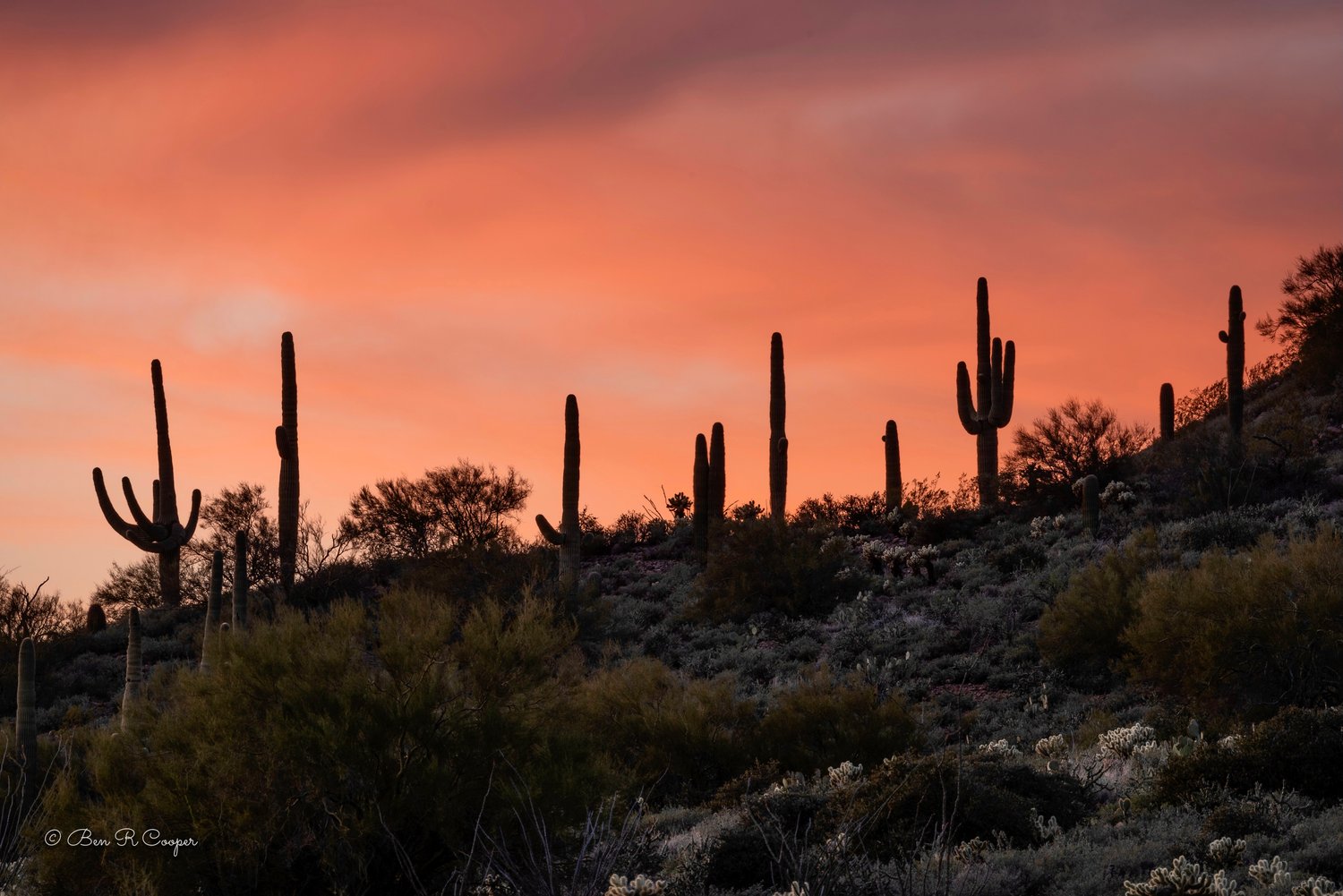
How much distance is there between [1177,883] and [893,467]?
102 ft

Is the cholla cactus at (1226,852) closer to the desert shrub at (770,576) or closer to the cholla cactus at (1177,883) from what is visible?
the cholla cactus at (1177,883)

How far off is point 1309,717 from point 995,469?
80.2ft

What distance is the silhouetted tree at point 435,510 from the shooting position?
143ft

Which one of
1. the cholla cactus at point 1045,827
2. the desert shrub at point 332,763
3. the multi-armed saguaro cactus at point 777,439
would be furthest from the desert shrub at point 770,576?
the desert shrub at point 332,763

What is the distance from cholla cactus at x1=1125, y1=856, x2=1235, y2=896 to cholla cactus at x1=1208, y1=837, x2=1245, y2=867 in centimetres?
75

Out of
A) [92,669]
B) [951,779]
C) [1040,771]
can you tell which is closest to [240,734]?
[951,779]

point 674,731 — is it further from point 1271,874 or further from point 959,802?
point 1271,874

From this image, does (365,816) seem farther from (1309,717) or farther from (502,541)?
(502,541)

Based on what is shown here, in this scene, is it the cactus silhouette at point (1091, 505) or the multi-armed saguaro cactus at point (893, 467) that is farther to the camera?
the multi-armed saguaro cactus at point (893, 467)

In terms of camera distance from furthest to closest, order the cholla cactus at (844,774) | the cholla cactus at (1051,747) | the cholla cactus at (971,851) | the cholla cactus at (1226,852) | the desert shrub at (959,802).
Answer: the cholla cactus at (1051,747), the cholla cactus at (844,774), the desert shrub at (959,802), the cholla cactus at (971,851), the cholla cactus at (1226,852)

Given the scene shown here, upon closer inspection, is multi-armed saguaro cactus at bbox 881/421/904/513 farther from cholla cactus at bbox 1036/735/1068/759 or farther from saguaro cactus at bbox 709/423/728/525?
cholla cactus at bbox 1036/735/1068/759

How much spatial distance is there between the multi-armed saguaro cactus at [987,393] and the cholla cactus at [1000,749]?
19.5 m

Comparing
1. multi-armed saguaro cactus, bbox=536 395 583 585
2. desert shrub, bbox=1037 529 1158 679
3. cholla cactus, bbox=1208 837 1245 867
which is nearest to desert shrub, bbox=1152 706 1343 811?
cholla cactus, bbox=1208 837 1245 867

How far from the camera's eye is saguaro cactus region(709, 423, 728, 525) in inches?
1449
